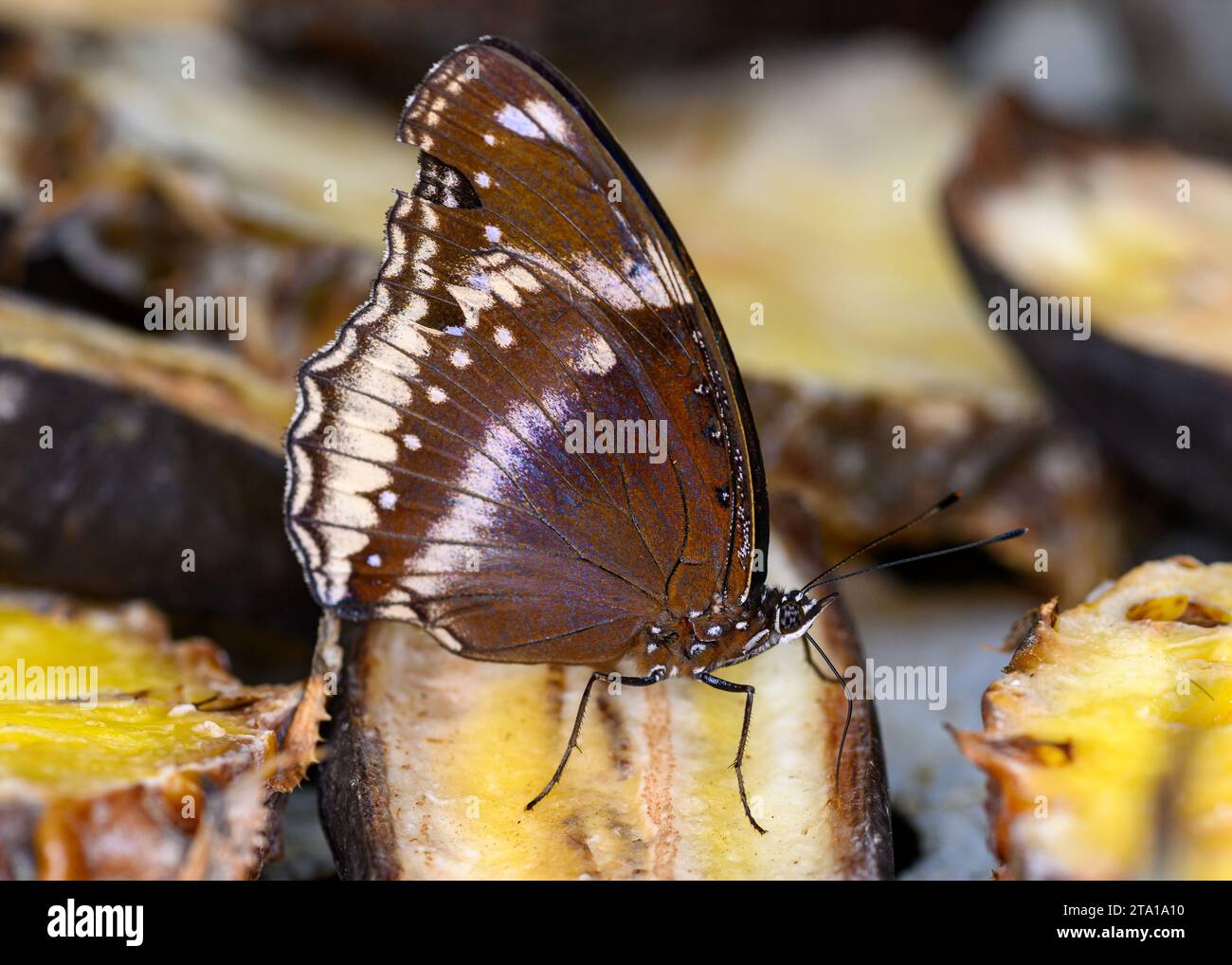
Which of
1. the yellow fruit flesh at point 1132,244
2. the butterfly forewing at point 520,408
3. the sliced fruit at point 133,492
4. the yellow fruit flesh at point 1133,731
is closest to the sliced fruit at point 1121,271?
the yellow fruit flesh at point 1132,244

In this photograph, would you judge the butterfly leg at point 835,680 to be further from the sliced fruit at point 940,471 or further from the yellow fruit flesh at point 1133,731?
the sliced fruit at point 940,471

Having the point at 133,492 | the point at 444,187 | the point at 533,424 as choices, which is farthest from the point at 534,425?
the point at 133,492

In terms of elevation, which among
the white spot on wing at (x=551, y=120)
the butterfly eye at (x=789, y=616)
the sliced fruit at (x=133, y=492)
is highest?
the white spot on wing at (x=551, y=120)


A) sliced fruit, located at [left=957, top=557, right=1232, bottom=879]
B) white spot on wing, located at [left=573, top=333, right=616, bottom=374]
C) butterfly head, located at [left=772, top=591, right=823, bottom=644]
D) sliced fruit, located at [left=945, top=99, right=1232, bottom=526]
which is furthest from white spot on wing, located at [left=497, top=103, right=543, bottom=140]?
sliced fruit, located at [left=945, top=99, right=1232, bottom=526]

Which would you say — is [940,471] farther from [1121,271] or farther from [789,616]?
[789,616]

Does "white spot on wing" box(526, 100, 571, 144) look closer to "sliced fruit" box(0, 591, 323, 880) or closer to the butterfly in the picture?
the butterfly
